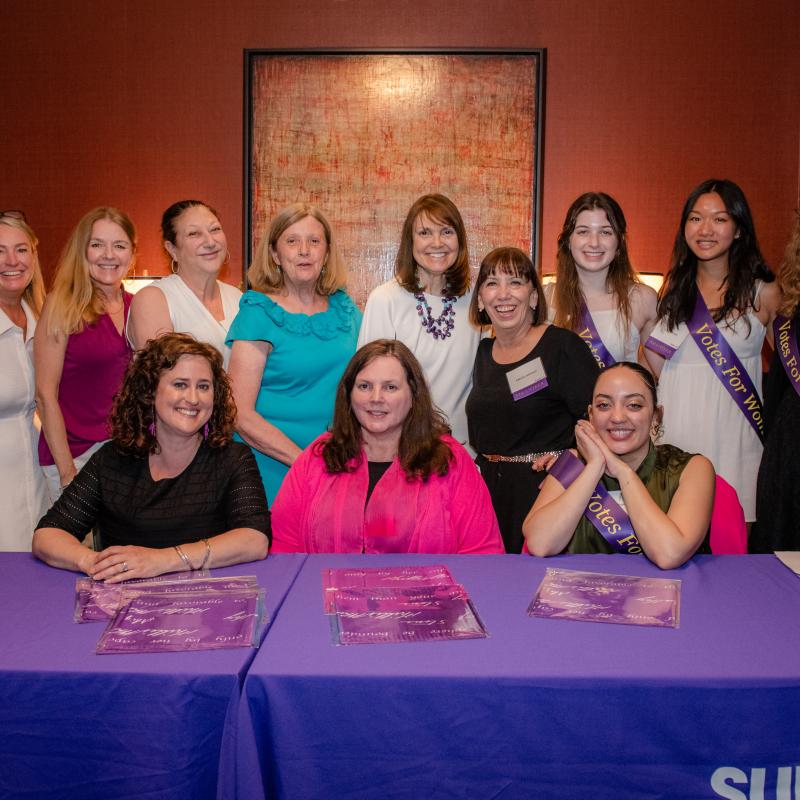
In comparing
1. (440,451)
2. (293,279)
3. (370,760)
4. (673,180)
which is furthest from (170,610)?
(673,180)

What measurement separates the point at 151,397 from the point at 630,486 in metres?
1.24

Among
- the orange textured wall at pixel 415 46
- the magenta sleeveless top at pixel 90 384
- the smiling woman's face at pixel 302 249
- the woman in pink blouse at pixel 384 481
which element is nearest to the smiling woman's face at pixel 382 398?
the woman in pink blouse at pixel 384 481

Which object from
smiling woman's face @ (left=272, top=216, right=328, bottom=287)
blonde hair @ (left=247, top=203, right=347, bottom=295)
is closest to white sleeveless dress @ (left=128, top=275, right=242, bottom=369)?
blonde hair @ (left=247, top=203, right=347, bottom=295)

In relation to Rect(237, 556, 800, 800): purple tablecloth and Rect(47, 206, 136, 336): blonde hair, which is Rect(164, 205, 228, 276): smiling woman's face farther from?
Rect(237, 556, 800, 800): purple tablecloth

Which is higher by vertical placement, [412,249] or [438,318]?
[412,249]

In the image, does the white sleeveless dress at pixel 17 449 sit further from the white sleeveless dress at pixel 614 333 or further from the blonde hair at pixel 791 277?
the blonde hair at pixel 791 277

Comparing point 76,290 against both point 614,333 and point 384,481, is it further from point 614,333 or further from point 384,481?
point 614,333

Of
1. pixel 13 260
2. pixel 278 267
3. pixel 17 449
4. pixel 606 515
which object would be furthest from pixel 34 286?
pixel 606 515

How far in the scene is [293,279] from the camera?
273 cm

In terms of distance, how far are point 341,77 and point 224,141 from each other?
2.35 ft

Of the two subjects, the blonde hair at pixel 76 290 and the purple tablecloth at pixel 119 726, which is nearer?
the purple tablecloth at pixel 119 726

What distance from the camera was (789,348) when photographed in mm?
2656

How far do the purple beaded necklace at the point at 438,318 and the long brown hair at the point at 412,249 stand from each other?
0.03 meters

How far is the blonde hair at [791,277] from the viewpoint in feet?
8.58
